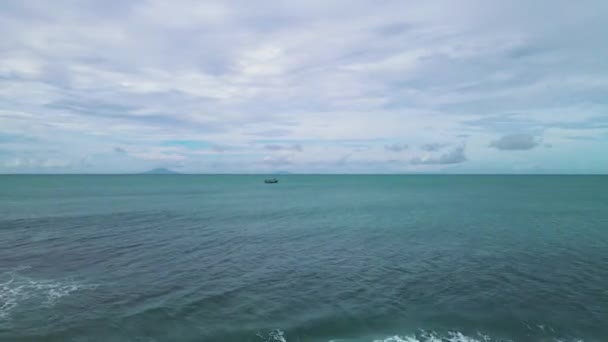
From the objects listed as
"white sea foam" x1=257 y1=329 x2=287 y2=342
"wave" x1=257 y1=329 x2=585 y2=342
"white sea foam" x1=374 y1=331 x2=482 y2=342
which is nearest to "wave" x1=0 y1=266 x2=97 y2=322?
"white sea foam" x1=257 y1=329 x2=287 y2=342

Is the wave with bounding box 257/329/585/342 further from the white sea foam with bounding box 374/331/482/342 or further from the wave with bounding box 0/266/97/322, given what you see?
the wave with bounding box 0/266/97/322

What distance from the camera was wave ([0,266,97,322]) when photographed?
29203 mm

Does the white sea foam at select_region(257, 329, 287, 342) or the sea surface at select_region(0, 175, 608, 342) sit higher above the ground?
the sea surface at select_region(0, 175, 608, 342)

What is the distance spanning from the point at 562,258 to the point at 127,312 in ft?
161

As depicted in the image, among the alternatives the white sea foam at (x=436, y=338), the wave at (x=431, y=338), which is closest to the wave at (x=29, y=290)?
the wave at (x=431, y=338)

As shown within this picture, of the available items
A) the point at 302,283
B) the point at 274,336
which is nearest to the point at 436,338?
the point at 274,336

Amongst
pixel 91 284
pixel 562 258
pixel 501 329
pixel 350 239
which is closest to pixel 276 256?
pixel 350 239

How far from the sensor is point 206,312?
2836 cm

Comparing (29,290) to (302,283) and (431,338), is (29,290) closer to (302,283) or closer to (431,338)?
(302,283)

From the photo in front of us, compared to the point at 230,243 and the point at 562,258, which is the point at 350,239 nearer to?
the point at 230,243

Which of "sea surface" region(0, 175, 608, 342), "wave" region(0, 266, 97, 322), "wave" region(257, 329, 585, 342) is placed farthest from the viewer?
"wave" region(0, 266, 97, 322)

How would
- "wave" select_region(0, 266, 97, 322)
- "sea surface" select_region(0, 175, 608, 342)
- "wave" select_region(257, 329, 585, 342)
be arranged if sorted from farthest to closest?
"wave" select_region(0, 266, 97, 322), "sea surface" select_region(0, 175, 608, 342), "wave" select_region(257, 329, 585, 342)

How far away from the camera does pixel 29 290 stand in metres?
32.5

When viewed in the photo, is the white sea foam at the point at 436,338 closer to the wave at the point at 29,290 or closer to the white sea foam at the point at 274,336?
the white sea foam at the point at 274,336
